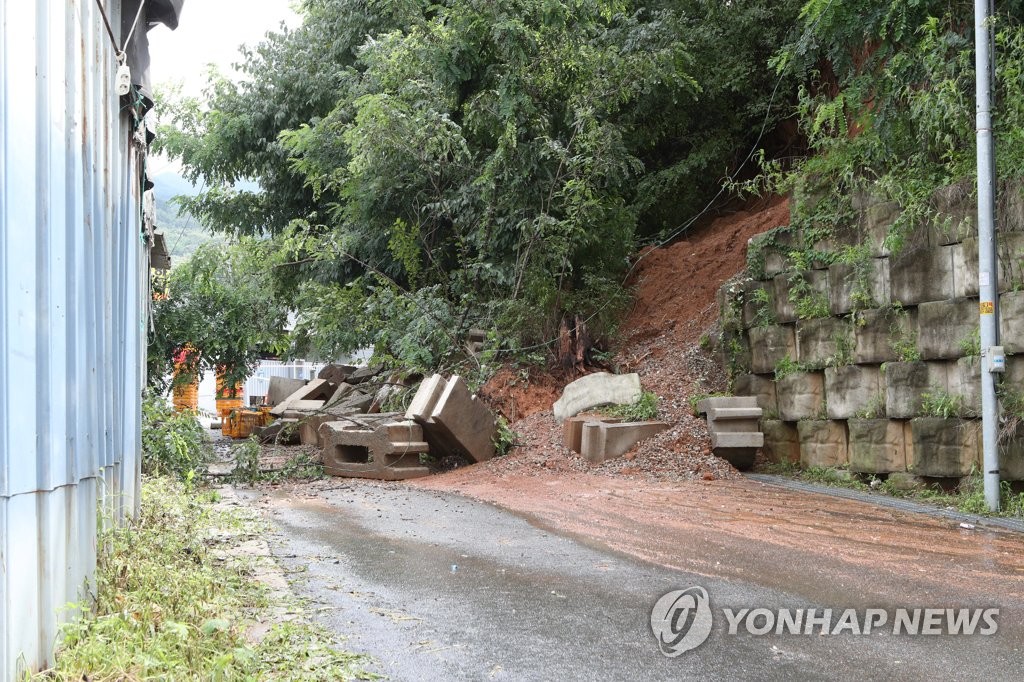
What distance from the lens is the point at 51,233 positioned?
3.65 m

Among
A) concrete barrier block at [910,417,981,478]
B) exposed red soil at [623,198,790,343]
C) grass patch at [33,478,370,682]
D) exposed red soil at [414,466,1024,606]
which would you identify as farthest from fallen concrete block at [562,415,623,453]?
grass patch at [33,478,370,682]

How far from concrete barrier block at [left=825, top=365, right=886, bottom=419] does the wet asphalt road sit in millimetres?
4998

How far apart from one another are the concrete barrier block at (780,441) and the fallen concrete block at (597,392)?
206cm

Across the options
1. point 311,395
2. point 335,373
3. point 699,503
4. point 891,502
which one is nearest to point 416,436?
point 699,503

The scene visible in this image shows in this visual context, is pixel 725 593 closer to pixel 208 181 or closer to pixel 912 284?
pixel 912 284

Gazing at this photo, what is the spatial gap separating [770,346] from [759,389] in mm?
667

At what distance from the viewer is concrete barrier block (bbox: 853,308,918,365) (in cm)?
1085

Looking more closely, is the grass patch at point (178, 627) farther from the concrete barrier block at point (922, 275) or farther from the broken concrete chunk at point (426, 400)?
the concrete barrier block at point (922, 275)

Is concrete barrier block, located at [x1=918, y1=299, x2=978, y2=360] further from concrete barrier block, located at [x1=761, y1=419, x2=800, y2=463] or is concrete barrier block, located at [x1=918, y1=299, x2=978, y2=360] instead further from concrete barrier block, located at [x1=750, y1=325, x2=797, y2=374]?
concrete barrier block, located at [x1=761, y1=419, x2=800, y2=463]

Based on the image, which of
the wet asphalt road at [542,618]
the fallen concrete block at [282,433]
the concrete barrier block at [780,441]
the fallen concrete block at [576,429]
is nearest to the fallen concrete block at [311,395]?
the fallen concrete block at [282,433]

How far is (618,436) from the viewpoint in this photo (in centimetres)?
1307

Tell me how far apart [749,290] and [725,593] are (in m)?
8.54

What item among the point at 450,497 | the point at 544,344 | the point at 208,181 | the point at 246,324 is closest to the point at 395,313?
the point at 544,344

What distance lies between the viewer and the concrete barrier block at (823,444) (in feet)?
38.7
